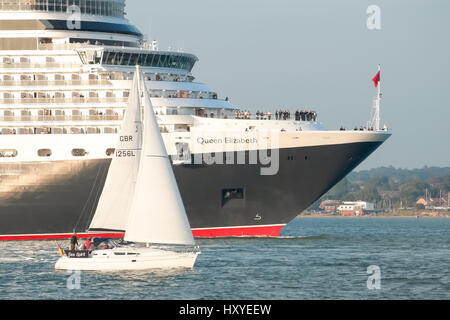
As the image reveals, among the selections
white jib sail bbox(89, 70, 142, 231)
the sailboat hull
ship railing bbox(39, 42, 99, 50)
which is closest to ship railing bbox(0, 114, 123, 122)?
ship railing bbox(39, 42, 99, 50)

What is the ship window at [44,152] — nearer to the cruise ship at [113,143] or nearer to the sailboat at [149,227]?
the cruise ship at [113,143]

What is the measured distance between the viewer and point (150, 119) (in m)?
52.6

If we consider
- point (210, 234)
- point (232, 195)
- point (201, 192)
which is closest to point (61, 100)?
point (201, 192)

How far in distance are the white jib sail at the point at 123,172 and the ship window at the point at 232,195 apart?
1572 centimetres

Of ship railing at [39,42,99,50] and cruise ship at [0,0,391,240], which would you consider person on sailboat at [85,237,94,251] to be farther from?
ship railing at [39,42,99,50]

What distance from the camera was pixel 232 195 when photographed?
6975 cm

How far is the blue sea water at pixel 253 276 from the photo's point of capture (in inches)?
1804

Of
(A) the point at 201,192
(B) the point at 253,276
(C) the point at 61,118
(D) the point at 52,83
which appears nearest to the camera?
(B) the point at 253,276

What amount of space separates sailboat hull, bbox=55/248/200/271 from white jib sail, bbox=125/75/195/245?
640mm

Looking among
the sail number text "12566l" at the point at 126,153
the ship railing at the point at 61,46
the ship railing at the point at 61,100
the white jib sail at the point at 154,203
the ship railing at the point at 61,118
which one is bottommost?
the white jib sail at the point at 154,203

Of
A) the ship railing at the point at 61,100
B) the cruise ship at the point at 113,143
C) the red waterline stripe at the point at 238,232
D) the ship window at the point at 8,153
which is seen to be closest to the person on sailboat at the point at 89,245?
the cruise ship at the point at 113,143

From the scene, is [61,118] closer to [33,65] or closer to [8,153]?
[8,153]

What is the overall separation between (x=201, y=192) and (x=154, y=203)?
1692 cm
